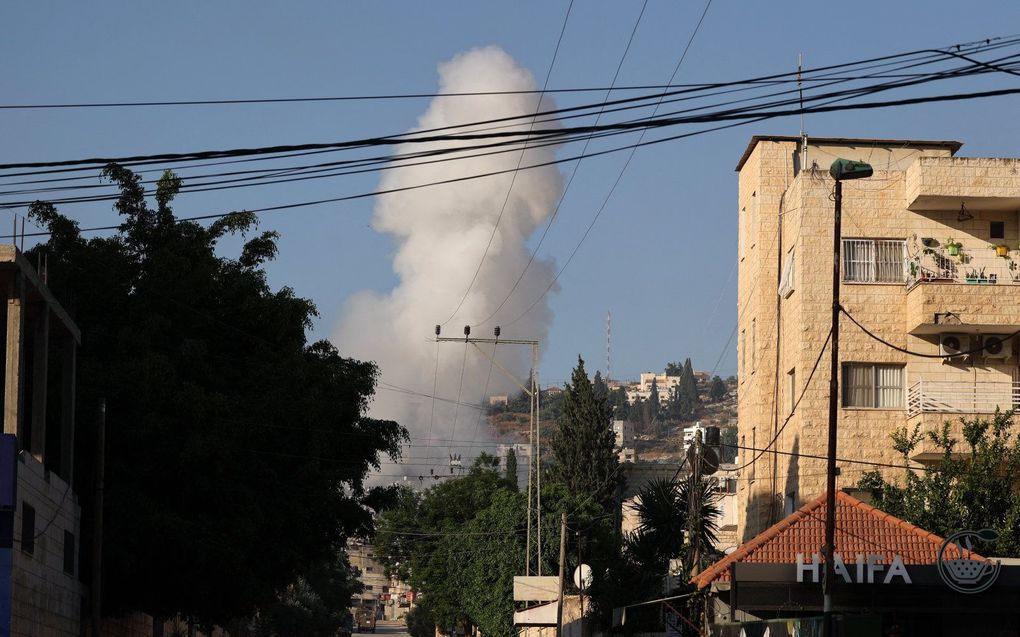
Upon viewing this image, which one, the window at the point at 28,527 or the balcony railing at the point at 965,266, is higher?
the balcony railing at the point at 965,266

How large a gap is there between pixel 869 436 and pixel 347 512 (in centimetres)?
1711

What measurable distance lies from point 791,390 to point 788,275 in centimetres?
404

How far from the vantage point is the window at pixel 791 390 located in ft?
154

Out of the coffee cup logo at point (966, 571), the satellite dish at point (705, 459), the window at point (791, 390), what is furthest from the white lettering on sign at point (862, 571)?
the window at point (791, 390)

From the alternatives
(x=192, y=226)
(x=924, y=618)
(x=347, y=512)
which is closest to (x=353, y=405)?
(x=347, y=512)

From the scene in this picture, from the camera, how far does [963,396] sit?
45.3 metres

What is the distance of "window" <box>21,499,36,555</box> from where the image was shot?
29109 mm

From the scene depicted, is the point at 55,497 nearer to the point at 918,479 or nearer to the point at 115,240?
the point at 115,240

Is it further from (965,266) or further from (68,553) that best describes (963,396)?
(68,553)

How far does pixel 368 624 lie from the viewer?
186125mm

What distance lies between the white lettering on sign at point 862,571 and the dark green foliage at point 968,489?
38.4 feet

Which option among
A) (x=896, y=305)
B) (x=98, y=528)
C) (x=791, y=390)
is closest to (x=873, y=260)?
(x=896, y=305)

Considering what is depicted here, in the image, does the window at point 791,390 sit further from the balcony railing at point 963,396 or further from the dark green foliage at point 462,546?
the dark green foliage at point 462,546

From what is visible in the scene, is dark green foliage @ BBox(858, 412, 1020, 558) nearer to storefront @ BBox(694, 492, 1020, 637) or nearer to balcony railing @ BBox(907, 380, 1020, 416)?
balcony railing @ BBox(907, 380, 1020, 416)
